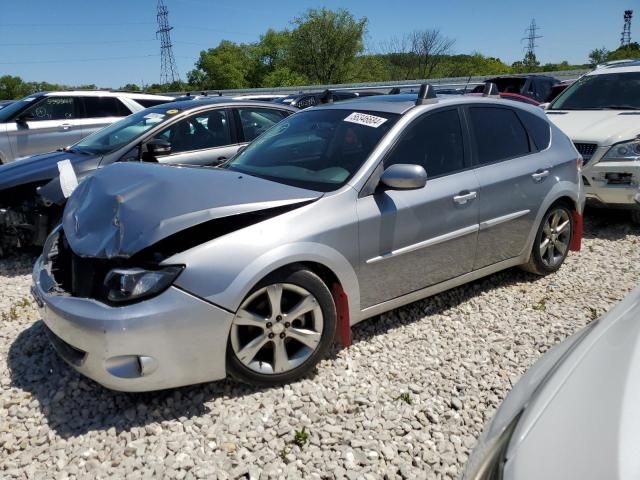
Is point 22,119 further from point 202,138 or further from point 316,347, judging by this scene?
point 316,347

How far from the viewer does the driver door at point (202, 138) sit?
5559 millimetres

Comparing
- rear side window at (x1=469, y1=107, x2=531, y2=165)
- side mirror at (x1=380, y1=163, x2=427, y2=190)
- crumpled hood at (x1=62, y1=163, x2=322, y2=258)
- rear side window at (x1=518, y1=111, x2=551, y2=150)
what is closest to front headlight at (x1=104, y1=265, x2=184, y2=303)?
crumpled hood at (x1=62, y1=163, x2=322, y2=258)

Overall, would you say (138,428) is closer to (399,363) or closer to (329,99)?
(399,363)

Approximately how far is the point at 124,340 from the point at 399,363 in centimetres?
168

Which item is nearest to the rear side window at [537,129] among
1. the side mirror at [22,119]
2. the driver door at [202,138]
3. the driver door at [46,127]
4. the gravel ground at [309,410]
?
the gravel ground at [309,410]

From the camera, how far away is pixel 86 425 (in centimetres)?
274

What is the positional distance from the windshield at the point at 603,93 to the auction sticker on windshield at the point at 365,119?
188 inches

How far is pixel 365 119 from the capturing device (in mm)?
3740

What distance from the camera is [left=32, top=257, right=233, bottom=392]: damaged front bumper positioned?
2525 mm

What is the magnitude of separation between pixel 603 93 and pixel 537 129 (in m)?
3.50

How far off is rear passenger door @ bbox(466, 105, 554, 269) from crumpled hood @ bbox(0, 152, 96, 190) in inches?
150

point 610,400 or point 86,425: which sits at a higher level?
point 610,400

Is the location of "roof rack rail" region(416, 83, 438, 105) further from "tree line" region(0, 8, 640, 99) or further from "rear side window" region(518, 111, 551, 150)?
"tree line" region(0, 8, 640, 99)

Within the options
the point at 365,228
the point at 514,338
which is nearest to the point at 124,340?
the point at 365,228
